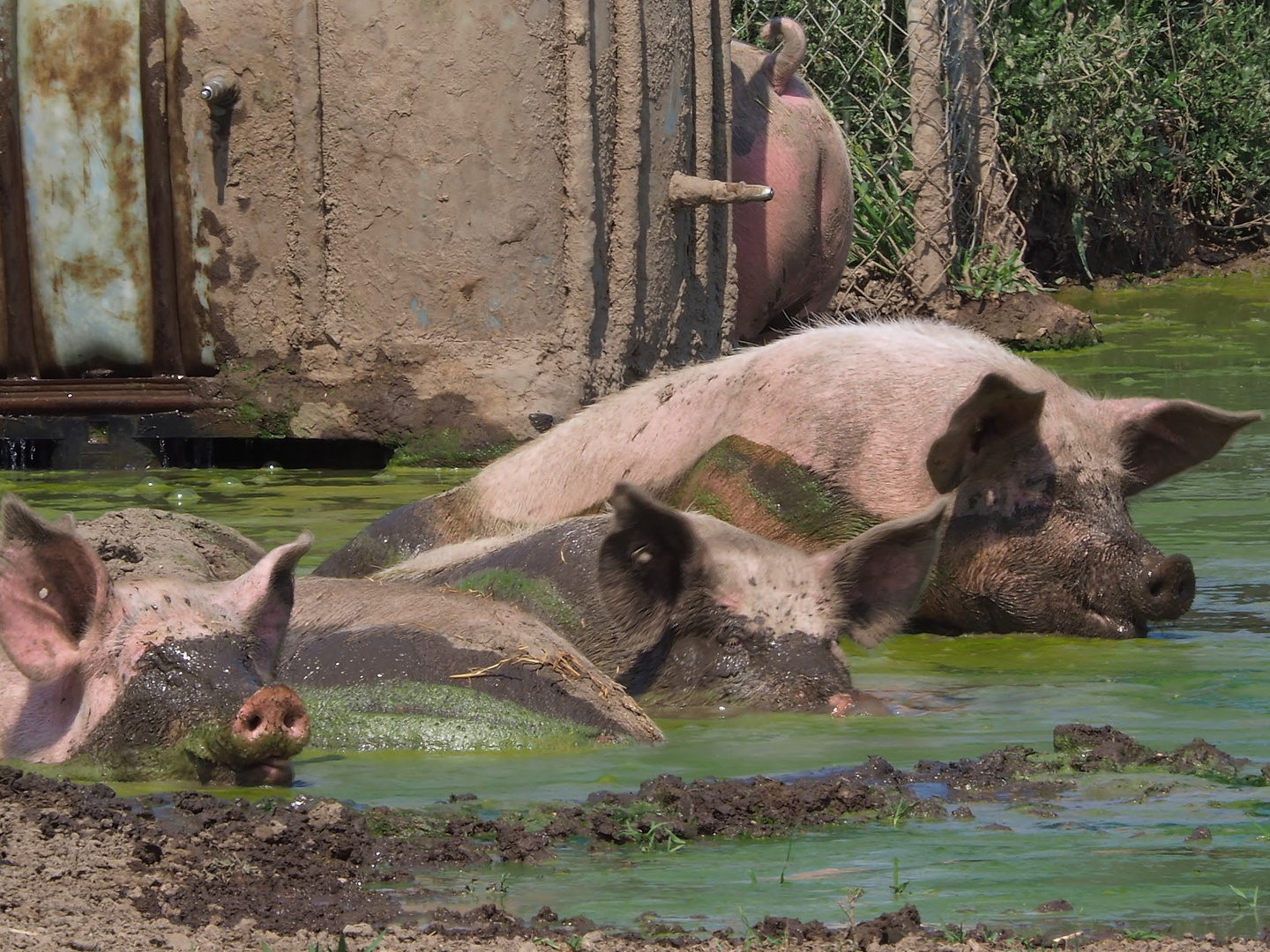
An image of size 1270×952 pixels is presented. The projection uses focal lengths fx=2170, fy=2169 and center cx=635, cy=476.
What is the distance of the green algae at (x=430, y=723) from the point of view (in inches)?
195

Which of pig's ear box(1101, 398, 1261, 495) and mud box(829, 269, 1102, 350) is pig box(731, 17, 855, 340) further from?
pig's ear box(1101, 398, 1261, 495)

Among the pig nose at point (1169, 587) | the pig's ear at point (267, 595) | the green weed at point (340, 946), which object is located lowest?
the pig nose at point (1169, 587)

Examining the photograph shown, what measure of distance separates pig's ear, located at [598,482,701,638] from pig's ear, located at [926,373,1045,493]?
1228 mm

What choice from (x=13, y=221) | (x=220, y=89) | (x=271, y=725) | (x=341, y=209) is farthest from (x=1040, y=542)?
(x=13, y=221)

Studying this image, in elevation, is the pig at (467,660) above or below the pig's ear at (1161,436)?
below

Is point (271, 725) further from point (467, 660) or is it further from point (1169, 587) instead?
point (1169, 587)

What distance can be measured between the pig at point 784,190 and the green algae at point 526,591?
5.09 meters

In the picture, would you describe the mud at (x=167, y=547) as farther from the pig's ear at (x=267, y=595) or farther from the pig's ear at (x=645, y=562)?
the pig's ear at (x=645, y=562)

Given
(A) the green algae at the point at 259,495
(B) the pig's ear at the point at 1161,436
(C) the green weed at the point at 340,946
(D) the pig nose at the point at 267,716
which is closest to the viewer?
(C) the green weed at the point at 340,946

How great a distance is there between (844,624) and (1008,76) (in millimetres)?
11242

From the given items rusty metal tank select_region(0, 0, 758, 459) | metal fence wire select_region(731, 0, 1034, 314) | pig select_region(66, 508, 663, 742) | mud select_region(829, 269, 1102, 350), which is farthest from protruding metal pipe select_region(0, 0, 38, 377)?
metal fence wire select_region(731, 0, 1034, 314)

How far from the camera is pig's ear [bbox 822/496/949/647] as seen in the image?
5.64m

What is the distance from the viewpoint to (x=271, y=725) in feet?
14.2

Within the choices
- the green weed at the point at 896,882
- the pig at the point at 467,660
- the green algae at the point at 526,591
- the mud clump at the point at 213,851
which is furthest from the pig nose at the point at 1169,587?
the mud clump at the point at 213,851
